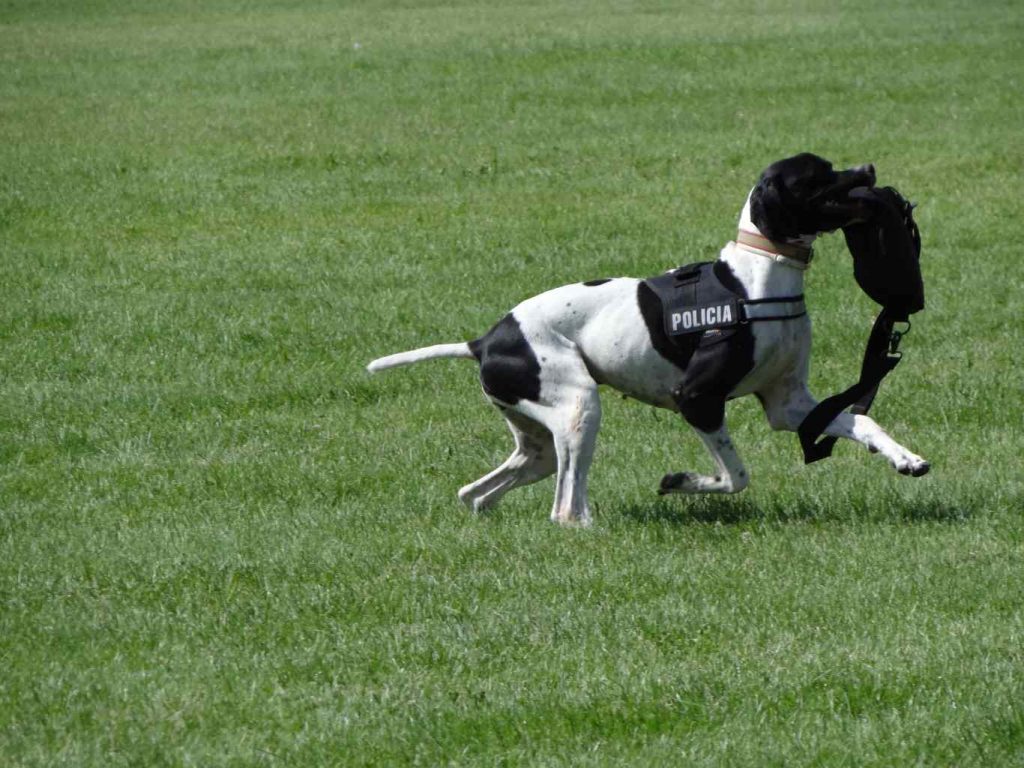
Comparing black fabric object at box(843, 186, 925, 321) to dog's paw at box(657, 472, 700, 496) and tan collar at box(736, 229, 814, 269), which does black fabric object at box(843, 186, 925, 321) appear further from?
dog's paw at box(657, 472, 700, 496)

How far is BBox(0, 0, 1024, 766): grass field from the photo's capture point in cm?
511

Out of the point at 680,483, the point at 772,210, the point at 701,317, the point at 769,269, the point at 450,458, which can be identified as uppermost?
the point at 772,210

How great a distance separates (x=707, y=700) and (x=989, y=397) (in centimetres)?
490

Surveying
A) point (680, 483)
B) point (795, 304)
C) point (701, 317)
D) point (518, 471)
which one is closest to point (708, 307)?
point (701, 317)

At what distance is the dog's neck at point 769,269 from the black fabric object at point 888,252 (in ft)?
0.78

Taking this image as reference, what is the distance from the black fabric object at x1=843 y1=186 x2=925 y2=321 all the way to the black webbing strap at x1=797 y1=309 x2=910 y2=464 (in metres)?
0.12

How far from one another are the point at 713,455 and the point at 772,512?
0.41m

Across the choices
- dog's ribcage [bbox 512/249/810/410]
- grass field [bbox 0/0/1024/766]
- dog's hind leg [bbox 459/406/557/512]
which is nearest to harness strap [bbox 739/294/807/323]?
dog's ribcage [bbox 512/249/810/410]

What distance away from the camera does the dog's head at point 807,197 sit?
6.69 meters

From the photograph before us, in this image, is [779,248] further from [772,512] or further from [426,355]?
[426,355]

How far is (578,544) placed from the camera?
22.5 feet

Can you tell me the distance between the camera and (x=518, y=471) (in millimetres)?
7516

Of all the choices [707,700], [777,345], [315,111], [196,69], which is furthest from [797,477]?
[196,69]

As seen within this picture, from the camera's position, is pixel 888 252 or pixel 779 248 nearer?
pixel 779 248
